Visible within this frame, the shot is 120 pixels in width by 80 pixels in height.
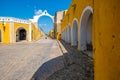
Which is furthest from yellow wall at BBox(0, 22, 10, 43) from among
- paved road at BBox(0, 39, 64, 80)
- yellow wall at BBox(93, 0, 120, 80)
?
yellow wall at BBox(93, 0, 120, 80)

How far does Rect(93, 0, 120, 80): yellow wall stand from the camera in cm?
161

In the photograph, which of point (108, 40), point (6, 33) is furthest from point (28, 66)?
point (6, 33)

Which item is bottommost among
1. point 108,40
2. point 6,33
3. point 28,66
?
point 28,66

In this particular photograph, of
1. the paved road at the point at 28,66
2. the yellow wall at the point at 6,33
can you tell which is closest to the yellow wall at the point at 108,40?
the paved road at the point at 28,66

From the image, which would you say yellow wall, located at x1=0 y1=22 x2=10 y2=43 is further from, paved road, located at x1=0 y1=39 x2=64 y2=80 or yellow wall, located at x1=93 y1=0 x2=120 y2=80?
yellow wall, located at x1=93 y1=0 x2=120 y2=80

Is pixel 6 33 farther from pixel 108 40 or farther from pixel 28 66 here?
pixel 108 40

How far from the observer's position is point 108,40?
1775 millimetres

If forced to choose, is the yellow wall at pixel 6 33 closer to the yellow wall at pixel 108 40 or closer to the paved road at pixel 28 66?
the paved road at pixel 28 66

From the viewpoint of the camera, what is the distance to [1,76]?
14.0 ft

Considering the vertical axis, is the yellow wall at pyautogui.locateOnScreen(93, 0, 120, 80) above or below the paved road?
above

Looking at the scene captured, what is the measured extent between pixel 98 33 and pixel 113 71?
22.9 inches

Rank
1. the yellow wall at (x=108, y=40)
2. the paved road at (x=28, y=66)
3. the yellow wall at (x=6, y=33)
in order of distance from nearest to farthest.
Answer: the yellow wall at (x=108, y=40) < the paved road at (x=28, y=66) < the yellow wall at (x=6, y=33)

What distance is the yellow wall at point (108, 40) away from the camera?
1.61 meters

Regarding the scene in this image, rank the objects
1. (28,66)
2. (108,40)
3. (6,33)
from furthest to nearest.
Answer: (6,33) < (28,66) < (108,40)
